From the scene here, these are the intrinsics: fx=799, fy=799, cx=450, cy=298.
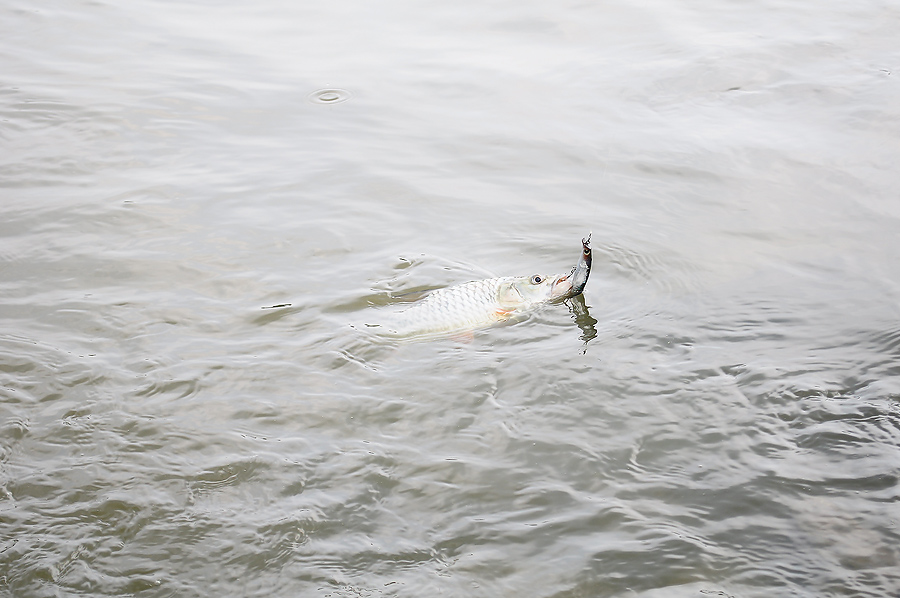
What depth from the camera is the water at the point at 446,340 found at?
3.72m

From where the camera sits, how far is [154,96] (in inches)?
332

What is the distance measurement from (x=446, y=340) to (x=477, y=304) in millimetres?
302

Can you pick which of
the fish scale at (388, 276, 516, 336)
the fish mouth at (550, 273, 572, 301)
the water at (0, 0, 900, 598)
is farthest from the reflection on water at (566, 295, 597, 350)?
the fish scale at (388, 276, 516, 336)

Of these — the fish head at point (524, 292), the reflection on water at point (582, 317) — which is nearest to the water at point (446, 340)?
the reflection on water at point (582, 317)

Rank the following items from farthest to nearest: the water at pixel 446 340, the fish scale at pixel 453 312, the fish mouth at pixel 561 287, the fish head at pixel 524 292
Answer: the fish mouth at pixel 561 287
the fish head at pixel 524 292
the fish scale at pixel 453 312
the water at pixel 446 340

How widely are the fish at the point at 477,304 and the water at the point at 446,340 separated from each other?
12cm

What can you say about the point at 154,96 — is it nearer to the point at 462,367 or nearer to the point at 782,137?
the point at 462,367

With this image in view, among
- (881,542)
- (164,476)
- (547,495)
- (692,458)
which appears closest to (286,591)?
(164,476)

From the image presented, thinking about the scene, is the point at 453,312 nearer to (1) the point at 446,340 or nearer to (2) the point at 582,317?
(1) the point at 446,340

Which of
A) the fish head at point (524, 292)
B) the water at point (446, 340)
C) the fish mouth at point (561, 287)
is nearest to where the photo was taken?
the water at point (446, 340)

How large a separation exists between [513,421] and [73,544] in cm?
228

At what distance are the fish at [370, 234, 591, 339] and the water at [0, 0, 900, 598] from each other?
0.41ft

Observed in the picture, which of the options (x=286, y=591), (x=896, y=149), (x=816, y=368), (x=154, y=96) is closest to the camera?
(x=286, y=591)

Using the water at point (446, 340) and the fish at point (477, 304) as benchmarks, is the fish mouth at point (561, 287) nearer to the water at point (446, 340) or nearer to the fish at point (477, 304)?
the fish at point (477, 304)
